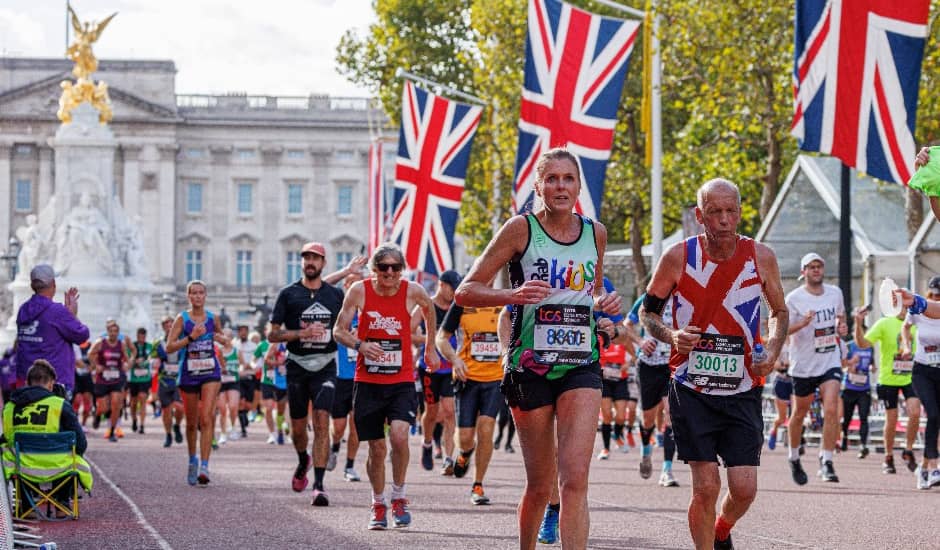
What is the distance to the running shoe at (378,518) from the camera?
12398 millimetres

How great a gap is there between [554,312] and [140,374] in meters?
24.2

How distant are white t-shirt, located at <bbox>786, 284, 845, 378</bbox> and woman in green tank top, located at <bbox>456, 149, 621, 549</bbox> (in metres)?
7.70

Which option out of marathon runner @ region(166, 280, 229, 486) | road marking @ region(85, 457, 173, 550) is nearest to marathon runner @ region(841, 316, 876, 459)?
road marking @ region(85, 457, 173, 550)

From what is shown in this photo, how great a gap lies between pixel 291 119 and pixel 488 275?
115995mm

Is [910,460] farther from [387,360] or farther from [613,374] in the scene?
[387,360]

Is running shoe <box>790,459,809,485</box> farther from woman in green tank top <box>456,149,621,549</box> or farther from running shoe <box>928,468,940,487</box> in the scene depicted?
woman in green tank top <box>456,149,621,549</box>

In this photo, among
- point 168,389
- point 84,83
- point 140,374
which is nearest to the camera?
point 168,389

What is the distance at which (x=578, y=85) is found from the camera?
2177 centimetres

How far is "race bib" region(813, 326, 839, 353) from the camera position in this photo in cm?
1627

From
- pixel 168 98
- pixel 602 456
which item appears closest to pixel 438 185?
pixel 602 456

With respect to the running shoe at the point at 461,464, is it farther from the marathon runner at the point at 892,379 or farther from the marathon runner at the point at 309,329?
the marathon runner at the point at 892,379

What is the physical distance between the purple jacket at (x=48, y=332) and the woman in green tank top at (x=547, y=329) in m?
7.33

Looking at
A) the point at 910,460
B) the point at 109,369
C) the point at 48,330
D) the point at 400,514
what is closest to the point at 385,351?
the point at 400,514

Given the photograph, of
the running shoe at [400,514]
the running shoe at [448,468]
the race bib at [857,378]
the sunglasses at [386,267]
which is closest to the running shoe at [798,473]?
the running shoe at [448,468]
